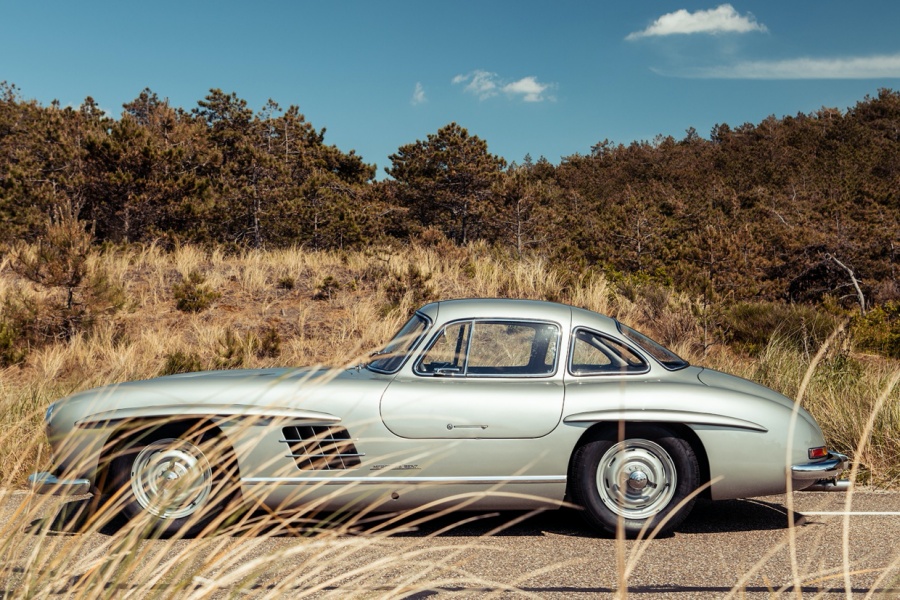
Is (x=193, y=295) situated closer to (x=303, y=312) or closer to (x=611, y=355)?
(x=303, y=312)

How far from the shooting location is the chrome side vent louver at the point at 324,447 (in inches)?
189

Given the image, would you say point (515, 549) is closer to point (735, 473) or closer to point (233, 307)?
point (735, 473)

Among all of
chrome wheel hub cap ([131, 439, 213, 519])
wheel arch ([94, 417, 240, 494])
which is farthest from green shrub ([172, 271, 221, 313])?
chrome wheel hub cap ([131, 439, 213, 519])

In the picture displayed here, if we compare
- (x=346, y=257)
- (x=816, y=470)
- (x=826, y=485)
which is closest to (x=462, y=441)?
(x=816, y=470)

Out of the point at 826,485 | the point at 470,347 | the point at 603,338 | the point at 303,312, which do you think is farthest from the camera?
the point at 303,312

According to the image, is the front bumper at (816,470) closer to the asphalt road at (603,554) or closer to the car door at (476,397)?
the asphalt road at (603,554)

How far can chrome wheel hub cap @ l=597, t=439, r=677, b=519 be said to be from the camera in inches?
195

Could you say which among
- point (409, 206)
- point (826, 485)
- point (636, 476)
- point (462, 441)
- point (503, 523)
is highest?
point (409, 206)

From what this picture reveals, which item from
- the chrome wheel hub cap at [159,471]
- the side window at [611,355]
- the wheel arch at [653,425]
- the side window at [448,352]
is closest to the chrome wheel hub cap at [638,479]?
the wheel arch at [653,425]

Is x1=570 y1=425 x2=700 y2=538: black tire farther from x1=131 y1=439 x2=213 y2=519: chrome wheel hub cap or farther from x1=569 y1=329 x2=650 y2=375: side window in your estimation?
x1=131 y1=439 x2=213 y2=519: chrome wheel hub cap

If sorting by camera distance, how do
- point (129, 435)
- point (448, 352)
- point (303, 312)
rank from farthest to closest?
point (303, 312) < point (448, 352) < point (129, 435)

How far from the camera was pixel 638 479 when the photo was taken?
4961 millimetres

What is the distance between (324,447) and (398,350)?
864 mm

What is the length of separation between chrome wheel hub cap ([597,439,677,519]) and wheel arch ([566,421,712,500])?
0.11 m
